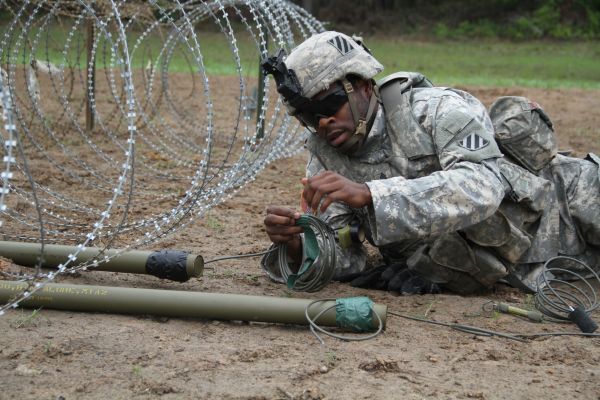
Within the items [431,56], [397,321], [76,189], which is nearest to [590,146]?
[76,189]

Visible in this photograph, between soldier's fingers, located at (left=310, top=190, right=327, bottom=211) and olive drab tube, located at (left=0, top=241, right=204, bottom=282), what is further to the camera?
olive drab tube, located at (left=0, top=241, right=204, bottom=282)

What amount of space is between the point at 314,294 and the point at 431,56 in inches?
763

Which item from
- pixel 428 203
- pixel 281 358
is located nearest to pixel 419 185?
pixel 428 203

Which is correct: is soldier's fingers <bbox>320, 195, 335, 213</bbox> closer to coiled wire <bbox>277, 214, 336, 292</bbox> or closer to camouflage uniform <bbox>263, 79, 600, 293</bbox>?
camouflage uniform <bbox>263, 79, 600, 293</bbox>

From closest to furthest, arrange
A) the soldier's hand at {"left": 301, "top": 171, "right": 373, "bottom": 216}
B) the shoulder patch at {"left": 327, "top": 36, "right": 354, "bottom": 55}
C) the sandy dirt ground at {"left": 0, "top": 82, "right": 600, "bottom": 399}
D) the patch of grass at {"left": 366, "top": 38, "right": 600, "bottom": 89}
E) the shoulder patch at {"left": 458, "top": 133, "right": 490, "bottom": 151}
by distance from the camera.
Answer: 1. the sandy dirt ground at {"left": 0, "top": 82, "right": 600, "bottom": 399}
2. the soldier's hand at {"left": 301, "top": 171, "right": 373, "bottom": 216}
3. the shoulder patch at {"left": 458, "top": 133, "right": 490, "bottom": 151}
4. the shoulder patch at {"left": 327, "top": 36, "right": 354, "bottom": 55}
5. the patch of grass at {"left": 366, "top": 38, "right": 600, "bottom": 89}

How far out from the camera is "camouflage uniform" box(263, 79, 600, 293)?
3.80 m

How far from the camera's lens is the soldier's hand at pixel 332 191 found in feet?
12.2

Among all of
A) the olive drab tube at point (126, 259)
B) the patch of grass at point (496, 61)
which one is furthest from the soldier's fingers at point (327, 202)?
the patch of grass at point (496, 61)

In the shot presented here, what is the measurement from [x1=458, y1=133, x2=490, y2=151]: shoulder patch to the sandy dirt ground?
777mm

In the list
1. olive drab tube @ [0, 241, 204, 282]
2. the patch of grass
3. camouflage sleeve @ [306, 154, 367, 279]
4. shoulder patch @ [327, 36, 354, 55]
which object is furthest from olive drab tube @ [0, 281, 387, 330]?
the patch of grass

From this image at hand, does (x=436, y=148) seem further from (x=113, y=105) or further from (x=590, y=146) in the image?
(x=113, y=105)

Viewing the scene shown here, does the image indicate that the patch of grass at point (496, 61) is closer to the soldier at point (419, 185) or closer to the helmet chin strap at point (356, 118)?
the soldier at point (419, 185)

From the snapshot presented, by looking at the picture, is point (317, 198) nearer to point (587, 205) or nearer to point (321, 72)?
point (321, 72)

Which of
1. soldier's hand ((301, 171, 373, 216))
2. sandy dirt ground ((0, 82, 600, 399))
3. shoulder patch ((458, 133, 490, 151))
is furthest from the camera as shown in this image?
shoulder patch ((458, 133, 490, 151))
